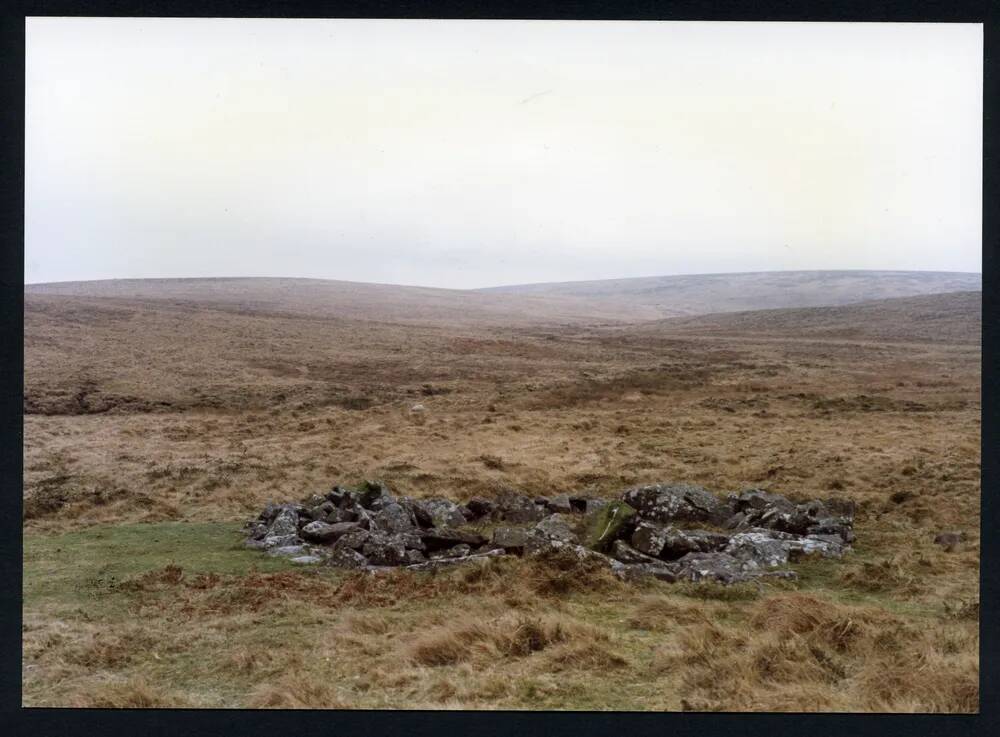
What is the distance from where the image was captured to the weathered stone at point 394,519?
10508 mm

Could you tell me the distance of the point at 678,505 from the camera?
11.5 meters

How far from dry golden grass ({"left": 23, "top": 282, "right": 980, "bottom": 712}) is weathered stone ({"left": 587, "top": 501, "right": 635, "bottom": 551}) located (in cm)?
77

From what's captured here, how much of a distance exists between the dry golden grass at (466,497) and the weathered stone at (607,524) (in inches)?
30.3

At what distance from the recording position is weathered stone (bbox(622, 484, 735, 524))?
1144 centimetres

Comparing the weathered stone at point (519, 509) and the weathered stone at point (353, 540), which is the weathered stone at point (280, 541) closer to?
the weathered stone at point (353, 540)

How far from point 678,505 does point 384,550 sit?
487 centimetres

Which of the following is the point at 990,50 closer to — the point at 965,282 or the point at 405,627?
the point at 405,627

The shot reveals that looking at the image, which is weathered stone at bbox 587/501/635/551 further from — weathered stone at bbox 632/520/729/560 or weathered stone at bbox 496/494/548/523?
weathered stone at bbox 496/494/548/523

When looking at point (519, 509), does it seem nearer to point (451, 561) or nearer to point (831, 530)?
point (451, 561)

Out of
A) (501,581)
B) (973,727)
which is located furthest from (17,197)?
(973,727)

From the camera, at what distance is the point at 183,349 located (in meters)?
28.9

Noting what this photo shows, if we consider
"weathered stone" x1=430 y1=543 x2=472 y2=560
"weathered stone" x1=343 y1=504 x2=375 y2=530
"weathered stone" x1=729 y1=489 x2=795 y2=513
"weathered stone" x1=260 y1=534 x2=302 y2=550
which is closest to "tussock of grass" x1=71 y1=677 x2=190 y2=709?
"weathered stone" x1=260 y1=534 x2=302 y2=550

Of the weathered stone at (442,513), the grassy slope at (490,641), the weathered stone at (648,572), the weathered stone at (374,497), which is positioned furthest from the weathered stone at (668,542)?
the weathered stone at (374,497)

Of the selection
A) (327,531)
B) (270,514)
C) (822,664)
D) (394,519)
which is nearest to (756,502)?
(822,664)
